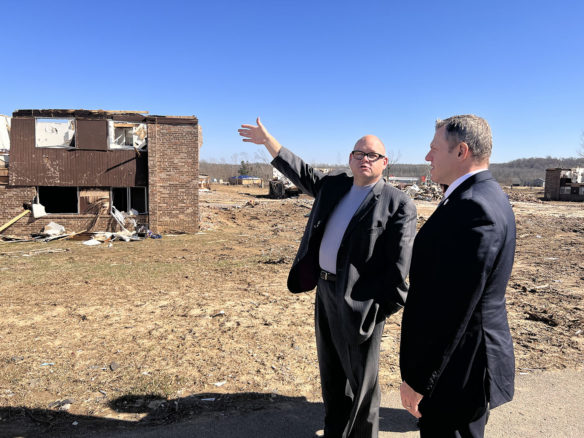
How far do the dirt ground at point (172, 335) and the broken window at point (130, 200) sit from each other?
5259 mm

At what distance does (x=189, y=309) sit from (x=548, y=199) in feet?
140

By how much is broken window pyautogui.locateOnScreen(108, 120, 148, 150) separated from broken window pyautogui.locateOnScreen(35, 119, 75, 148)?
1.45m

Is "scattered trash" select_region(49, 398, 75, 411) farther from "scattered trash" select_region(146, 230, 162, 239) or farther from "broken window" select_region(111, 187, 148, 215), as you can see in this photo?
"broken window" select_region(111, 187, 148, 215)

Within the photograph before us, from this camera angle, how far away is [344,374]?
2902 millimetres

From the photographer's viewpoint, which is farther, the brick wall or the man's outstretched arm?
the brick wall

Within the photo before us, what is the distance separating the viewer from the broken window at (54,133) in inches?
605

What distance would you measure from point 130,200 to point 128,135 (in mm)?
2601

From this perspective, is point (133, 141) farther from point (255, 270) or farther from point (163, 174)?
point (255, 270)

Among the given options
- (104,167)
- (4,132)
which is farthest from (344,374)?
(4,132)

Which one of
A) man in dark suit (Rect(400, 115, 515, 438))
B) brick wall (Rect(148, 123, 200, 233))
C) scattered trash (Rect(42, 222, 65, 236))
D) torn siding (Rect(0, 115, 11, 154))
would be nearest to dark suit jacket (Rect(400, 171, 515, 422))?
man in dark suit (Rect(400, 115, 515, 438))

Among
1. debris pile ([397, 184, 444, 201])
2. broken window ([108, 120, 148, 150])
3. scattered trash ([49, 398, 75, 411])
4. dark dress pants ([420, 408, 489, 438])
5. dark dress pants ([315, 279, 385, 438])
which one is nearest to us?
dark dress pants ([420, 408, 489, 438])

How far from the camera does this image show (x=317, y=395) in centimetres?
378

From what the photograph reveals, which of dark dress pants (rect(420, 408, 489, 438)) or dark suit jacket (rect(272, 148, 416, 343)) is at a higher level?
dark suit jacket (rect(272, 148, 416, 343))

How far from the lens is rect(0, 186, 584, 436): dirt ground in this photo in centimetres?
370
